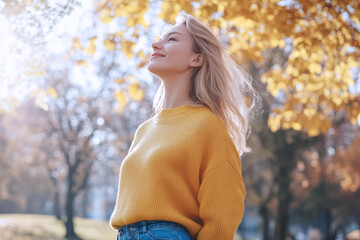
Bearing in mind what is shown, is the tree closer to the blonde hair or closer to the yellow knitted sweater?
the blonde hair

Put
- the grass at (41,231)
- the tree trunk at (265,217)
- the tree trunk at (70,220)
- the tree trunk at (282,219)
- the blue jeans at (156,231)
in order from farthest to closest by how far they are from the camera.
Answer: the tree trunk at (70,220)
the tree trunk at (265,217)
the grass at (41,231)
the tree trunk at (282,219)
the blue jeans at (156,231)

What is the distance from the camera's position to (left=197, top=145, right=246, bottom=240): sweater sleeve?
2.10 m

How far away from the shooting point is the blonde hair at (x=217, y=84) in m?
2.51

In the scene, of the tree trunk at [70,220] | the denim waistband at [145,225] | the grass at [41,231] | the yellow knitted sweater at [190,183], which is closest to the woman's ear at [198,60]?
the yellow knitted sweater at [190,183]

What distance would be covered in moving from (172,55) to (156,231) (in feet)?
3.45

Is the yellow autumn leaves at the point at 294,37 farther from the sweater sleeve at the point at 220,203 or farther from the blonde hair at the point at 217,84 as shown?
the sweater sleeve at the point at 220,203

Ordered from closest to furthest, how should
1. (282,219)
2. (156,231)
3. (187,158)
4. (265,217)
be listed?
(156,231) < (187,158) < (282,219) < (265,217)

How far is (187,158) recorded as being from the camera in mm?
2223

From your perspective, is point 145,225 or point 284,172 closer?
point 145,225

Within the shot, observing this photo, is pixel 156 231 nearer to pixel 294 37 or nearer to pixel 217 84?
pixel 217 84

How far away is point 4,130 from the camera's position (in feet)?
98.9

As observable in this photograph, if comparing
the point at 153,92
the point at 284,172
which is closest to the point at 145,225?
the point at 284,172

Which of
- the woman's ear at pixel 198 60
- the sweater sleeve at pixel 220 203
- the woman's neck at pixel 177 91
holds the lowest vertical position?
the sweater sleeve at pixel 220 203

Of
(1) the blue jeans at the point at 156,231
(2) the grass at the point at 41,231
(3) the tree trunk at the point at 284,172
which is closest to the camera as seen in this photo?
(1) the blue jeans at the point at 156,231
